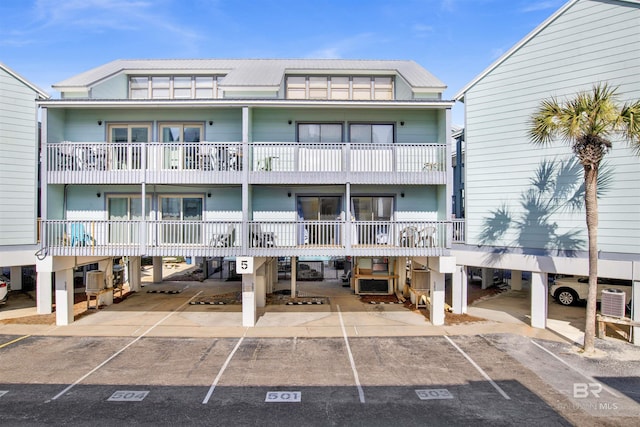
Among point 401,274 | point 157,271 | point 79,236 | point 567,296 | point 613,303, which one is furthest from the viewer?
point 157,271

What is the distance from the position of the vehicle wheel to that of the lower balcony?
27.3 feet

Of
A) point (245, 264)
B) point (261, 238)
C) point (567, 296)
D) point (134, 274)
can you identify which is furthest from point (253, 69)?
point (567, 296)

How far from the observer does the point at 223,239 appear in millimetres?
14227

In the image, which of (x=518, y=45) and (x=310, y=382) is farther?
(x=518, y=45)

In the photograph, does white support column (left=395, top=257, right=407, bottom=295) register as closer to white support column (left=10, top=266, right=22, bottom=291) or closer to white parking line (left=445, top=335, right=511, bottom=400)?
white parking line (left=445, top=335, right=511, bottom=400)

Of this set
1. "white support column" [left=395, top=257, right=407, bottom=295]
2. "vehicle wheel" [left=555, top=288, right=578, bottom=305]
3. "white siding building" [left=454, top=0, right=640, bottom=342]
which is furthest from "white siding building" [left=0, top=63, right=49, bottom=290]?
"vehicle wheel" [left=555, top=288, right=578, bottom=305]

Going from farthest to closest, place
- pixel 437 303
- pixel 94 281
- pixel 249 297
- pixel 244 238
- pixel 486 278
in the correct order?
pixel 486 278 < pixel 94 281 < pixel 437 303 < pixel 249 297 < pixel 244 238

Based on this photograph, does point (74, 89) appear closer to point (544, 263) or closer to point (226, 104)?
point (226, 104)

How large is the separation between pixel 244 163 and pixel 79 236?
753cm

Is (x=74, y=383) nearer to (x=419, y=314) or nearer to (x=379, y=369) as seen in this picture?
(x=379, y=369)

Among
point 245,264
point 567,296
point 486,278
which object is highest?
point 245,264

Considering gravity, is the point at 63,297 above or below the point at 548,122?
below

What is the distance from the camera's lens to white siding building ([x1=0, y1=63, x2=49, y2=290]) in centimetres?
1491

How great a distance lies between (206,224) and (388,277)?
10.5 meters
